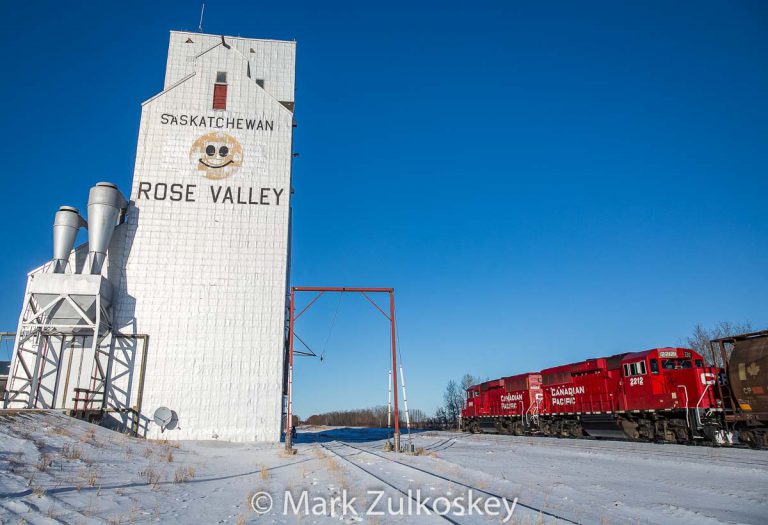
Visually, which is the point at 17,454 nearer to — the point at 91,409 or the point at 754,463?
the point at 91,409

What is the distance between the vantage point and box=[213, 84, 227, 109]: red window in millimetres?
31703

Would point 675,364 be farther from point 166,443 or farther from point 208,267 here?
point 208,267

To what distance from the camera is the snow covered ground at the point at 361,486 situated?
8812mm

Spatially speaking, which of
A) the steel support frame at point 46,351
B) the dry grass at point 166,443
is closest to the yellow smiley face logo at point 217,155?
the steel support frame at point 46,351

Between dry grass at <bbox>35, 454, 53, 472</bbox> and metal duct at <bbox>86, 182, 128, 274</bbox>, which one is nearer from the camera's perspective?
dry grass at <bbox>35, 454, 53, 472</bbox>

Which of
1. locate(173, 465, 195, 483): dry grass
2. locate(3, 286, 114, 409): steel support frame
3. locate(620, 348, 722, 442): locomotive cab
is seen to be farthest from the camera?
locate(3, 286, 114, 409): steel support frame

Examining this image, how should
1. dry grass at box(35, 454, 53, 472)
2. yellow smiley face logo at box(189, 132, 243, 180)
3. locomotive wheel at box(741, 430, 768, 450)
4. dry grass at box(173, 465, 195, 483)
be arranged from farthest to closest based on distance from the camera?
yellow smiley face logo at box(189, 132, 243, 180), locomotive wheel at box(741, 430, 768, 450), dry grass at box(173, 465, 195, 483), dry grass at box(35, 454, 53, 472)

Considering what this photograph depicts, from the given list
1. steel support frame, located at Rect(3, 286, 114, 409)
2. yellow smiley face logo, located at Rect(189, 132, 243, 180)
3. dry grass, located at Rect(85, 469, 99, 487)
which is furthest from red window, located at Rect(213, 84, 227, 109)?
dry grass, located at Rect(85, 469, 99, 487)

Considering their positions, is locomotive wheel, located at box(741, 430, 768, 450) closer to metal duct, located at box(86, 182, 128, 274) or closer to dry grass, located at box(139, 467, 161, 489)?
dry grass, located at box(139, 467, 161, 489)

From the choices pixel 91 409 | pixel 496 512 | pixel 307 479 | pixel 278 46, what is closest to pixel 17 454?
pixel 307 479

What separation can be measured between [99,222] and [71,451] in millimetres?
16289

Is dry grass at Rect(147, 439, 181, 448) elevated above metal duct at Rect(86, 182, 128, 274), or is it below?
below

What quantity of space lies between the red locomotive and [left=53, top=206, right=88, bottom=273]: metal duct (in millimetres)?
30202

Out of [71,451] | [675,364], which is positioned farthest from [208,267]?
[675,364]
